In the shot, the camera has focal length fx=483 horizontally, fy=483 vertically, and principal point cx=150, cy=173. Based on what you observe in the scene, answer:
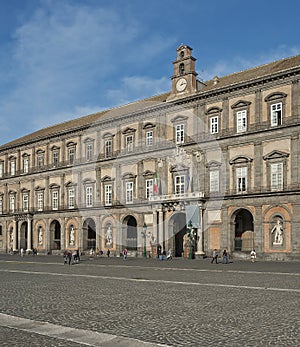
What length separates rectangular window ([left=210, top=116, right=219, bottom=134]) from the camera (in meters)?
46.8

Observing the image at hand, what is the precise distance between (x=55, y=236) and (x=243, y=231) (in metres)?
28.6

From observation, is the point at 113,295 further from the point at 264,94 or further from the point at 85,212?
the point at 85,212

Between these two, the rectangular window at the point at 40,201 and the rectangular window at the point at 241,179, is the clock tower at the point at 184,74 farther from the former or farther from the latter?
the rectangular window at the point at 40,201

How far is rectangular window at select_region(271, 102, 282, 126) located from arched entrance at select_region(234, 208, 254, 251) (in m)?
8.49

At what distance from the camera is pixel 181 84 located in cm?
5066

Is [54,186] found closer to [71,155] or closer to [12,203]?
[71,155]

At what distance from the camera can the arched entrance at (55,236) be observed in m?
63.8

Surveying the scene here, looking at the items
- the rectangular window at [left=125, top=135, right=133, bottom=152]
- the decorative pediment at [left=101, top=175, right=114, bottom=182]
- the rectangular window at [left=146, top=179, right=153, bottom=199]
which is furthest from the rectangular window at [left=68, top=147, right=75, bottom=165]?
the rectangular window at [left=146, top=179, right=153, bottom=199]

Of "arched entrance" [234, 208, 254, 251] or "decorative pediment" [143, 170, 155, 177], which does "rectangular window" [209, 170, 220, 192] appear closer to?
"arched entrance" [234, 208, 254, 251]

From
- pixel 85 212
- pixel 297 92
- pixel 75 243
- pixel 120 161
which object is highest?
pixel 297 92

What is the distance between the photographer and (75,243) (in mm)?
60000

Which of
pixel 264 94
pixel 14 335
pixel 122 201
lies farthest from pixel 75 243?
pixel 14 335

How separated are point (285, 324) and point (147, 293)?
7407mm

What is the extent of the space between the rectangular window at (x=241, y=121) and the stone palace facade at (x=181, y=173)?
93 mm
